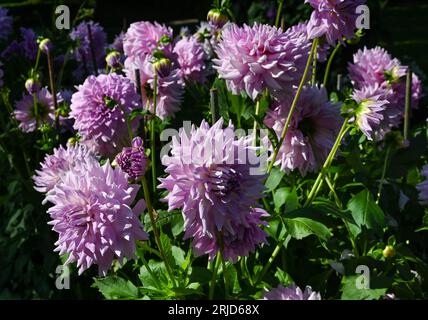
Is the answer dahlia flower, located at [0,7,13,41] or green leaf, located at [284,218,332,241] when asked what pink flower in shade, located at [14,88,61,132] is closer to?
dahlia flower, located at [0,7,13,41]

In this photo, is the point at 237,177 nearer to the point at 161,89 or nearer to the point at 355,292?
the point at 355,292

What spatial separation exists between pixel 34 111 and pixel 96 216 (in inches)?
43.9

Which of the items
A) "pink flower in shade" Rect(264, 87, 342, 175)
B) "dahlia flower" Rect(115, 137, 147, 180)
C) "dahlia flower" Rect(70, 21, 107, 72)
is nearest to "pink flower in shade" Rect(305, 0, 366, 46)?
"pink flower in shade" Rect(264, 87, 342, 175)

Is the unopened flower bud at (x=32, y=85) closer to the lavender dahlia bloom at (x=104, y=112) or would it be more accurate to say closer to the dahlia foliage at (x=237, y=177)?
the dahlia foliage at (x=237, y=177)

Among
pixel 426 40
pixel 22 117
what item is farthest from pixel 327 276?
pixel 426 40

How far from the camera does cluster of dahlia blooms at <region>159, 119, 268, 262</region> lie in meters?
1.20

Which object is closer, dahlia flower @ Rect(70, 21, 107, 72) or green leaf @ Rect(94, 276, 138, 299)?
green leaf @ Rect(94, 276, 138, 299)

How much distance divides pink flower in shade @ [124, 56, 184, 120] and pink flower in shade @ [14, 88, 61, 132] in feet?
1.32

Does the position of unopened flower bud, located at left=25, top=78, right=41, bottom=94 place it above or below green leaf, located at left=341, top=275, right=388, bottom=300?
above

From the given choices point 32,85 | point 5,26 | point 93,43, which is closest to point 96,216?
point 32,85

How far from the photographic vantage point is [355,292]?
4.63ft

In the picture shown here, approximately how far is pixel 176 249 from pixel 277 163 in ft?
0.94

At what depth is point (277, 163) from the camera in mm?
1597

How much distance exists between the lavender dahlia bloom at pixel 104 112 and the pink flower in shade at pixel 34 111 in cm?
50
